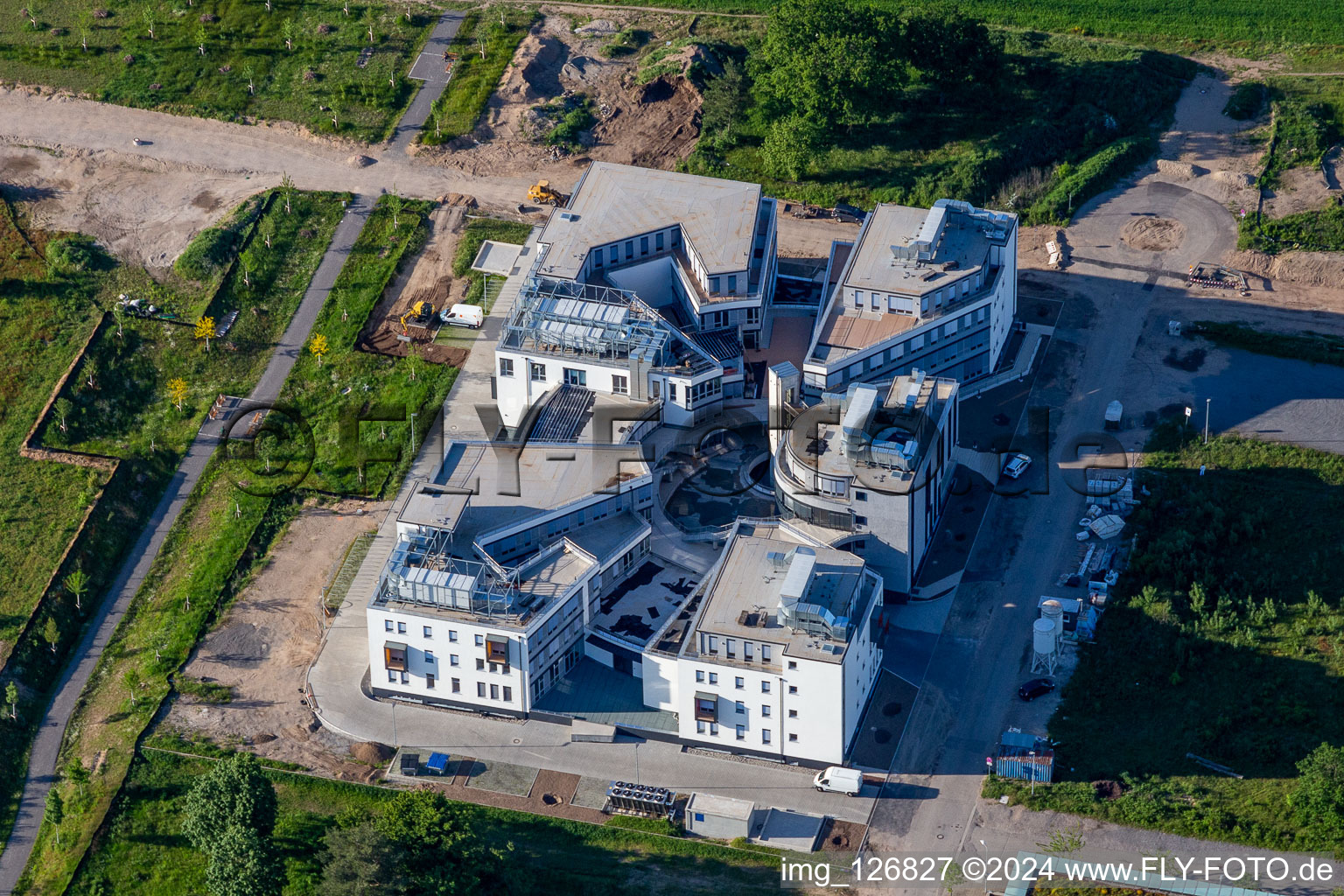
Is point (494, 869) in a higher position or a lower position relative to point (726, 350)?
lower

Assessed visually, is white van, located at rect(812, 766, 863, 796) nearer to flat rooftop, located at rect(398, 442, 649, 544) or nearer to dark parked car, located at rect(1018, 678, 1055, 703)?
dark parked car, located at rect(1018, 678, 1055, 703)

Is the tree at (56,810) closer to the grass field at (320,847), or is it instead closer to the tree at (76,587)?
the grass field at (320,847)

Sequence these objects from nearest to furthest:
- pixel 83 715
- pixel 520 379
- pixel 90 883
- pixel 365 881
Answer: pixel 365 881 → pixel 90 883 → pixel 83 715 → pixel 520 379

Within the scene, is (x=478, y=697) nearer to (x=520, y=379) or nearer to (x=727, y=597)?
(x=727, y=597)

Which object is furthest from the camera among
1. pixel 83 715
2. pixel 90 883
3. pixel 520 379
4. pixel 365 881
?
pixel 520 379

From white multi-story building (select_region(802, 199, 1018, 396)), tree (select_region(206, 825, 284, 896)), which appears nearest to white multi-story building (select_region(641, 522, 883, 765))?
white multi-story building (select_region(802, 199, 1018, 396))

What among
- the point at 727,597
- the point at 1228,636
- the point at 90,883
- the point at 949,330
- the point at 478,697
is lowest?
the point at 90,883

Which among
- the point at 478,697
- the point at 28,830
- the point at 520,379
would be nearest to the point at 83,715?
the point at 28,830

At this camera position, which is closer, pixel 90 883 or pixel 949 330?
pixel 90 883
